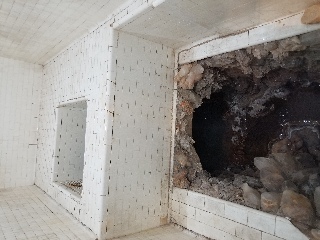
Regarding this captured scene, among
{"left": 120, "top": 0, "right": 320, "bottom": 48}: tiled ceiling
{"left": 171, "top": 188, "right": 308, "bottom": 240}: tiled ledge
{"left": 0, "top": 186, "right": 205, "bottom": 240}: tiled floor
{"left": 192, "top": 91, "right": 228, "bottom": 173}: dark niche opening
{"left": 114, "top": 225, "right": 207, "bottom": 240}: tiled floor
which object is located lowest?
{"left": 114, "top": 225, "right": 207, "bottom": 240}: tiled floor

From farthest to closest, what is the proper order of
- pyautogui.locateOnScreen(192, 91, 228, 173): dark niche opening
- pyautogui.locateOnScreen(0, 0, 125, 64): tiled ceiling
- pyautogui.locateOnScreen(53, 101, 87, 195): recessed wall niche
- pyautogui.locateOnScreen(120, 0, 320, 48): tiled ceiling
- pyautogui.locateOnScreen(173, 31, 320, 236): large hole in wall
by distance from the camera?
pyautogui.locateOnScreen(53, 101, 87, 195): recessed wall niche < pyautogui.locateOnScreen(192, 91, 228, 173): dark niche opening < pyautogui.locateOnScreen(0, 0, 125, 64): tiled ceiling < pyautogui.locateOnScreen(173, 31, 320, 236): large hole in wall < pyautogui.locateOnScreen(120, 0, 320, 48): tiled ceiling

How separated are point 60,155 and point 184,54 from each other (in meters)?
3.34

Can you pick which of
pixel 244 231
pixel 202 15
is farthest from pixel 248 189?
pixel 202 15

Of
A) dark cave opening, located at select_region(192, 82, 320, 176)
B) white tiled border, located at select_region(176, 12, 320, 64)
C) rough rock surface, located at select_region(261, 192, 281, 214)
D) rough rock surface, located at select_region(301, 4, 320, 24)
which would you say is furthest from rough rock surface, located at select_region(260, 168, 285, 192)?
rough rock surface, located at select_region(301, 4, 320, 24)

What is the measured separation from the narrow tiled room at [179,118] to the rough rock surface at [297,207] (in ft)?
0.04

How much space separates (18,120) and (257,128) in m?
5.84

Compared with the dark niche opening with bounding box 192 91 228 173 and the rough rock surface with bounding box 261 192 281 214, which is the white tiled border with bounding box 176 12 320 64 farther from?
the rough rock surface with bounding box 261 192 281 214

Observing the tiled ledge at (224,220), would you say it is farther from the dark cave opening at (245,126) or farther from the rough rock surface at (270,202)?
the dark cave opening at (245,126)

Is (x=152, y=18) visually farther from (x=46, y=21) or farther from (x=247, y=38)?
(x=46, y=21)

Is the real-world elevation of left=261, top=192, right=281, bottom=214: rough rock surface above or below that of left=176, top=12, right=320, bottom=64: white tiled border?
below

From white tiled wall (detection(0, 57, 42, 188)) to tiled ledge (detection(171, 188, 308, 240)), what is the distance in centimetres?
439

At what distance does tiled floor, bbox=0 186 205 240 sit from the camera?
11.2ft

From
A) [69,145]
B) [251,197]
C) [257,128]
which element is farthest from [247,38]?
[69,145]

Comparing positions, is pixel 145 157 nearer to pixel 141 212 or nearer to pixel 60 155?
pixel 141 212
